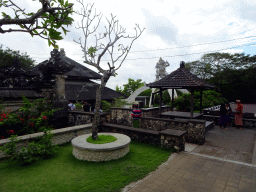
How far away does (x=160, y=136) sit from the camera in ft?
18.5

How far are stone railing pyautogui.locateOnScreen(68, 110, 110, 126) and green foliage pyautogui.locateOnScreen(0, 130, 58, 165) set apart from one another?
2.80 meters

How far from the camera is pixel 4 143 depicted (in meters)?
4.65

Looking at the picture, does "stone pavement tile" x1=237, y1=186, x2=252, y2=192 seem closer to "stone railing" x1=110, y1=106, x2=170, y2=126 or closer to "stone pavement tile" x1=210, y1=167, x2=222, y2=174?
"stone pavement tile" x1=210, y1=167, x2=222, y2=174

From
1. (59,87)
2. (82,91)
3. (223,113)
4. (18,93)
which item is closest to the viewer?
(18,93)

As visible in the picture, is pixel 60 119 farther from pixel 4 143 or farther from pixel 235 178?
pixel 235 178

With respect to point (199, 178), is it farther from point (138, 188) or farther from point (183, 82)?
point (183, 82)

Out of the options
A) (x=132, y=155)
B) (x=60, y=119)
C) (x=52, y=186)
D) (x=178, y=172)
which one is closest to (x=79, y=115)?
(x=60, y=119)

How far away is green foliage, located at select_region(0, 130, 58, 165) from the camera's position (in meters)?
4.22

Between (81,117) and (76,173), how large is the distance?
4.54 metres

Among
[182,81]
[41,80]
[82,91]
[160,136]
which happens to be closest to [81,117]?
[41,80]

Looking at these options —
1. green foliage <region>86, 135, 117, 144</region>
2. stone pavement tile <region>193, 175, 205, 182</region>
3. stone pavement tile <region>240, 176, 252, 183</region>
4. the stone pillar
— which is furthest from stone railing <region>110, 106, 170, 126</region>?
stone pavement tile <region>240, 176, 252, 183</region>

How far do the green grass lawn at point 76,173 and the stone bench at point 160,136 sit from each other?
1.28 feet

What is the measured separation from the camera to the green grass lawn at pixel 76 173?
3221 millimetres

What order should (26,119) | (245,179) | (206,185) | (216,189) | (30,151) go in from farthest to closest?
(26,119), (30,151), (245,179), (206,185), (216,189)
